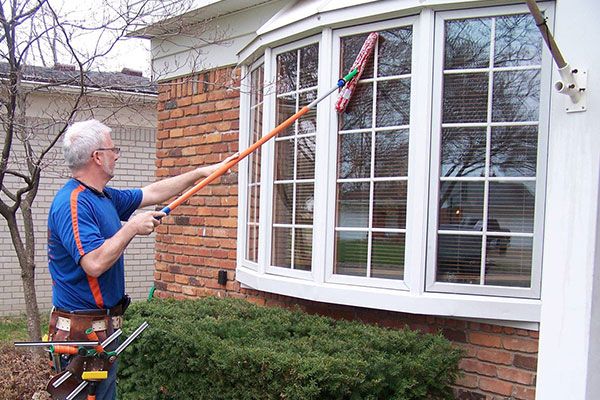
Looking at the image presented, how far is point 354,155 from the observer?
4219 mm

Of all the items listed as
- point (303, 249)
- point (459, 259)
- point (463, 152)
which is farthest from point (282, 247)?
point (463, 152)

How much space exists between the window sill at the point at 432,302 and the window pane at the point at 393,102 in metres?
1.11

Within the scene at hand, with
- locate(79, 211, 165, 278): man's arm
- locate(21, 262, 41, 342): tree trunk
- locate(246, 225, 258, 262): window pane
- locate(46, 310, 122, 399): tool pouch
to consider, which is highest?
locate(79, 211, 165, 278): man's arm

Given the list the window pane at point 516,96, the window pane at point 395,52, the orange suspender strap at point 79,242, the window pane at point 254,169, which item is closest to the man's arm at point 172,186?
the orange suspender strap at point 79,242

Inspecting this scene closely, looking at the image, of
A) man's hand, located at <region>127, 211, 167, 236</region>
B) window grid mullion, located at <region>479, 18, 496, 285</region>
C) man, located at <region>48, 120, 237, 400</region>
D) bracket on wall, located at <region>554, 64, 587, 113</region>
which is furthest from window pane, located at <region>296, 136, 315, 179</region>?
bracket on wall, located at <region>554, 64, 587, 113</region>

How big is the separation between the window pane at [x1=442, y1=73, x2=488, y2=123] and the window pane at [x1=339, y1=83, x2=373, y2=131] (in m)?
0.53

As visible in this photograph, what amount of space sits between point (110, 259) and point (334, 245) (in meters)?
1.86

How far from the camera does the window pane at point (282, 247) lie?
4648 mm

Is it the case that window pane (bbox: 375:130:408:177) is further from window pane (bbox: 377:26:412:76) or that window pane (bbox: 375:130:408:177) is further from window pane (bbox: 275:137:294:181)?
window pane (bbox: 275:137:294:181)

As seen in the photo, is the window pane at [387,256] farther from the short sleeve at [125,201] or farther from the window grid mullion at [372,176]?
the short sleeve at [125,201]

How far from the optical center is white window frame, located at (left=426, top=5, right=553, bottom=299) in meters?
3.55

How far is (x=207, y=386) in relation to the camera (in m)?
3.60

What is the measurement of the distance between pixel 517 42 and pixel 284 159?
1898 mm

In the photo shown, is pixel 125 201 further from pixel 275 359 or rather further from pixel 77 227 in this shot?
pixel 275 359
